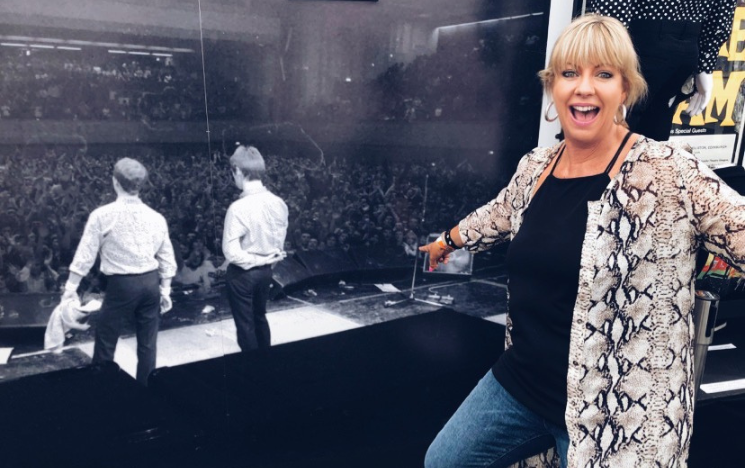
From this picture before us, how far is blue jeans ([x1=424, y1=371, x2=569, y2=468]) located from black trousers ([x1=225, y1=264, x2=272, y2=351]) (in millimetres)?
1069

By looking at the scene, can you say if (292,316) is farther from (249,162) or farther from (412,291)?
(249,162)

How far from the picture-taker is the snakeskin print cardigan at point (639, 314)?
1.30 m

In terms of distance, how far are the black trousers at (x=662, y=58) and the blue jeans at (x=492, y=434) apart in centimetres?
116

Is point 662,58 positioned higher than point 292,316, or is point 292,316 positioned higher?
point 662,58

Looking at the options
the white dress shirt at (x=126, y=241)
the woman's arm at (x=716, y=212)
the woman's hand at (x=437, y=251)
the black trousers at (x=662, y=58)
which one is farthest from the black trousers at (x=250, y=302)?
the woman's arm at (x=716, y=212)

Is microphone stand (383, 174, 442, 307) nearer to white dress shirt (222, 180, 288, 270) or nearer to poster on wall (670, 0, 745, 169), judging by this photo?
white dress shirt (222, 180, 288, 270)

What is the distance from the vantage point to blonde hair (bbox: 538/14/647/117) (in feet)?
4.42

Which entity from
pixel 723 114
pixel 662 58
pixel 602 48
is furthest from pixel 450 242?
pixel 723 114

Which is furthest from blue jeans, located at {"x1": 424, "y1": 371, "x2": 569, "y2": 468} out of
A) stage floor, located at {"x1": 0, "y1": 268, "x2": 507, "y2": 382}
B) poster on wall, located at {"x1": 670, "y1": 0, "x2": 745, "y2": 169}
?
poster on wall, located at {"x1": 670, "y1": 0, "x2": 745, "y2": 169}

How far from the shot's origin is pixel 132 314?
2293 mm

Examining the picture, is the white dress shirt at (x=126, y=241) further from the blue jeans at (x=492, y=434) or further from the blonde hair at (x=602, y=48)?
the blonde hair at (x=602, y=48)

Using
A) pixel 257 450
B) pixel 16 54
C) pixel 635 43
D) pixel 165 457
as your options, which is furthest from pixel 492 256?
pixel 16 54

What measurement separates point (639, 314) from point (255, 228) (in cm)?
152

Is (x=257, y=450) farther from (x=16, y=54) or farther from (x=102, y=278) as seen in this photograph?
(x=16, y=54)
